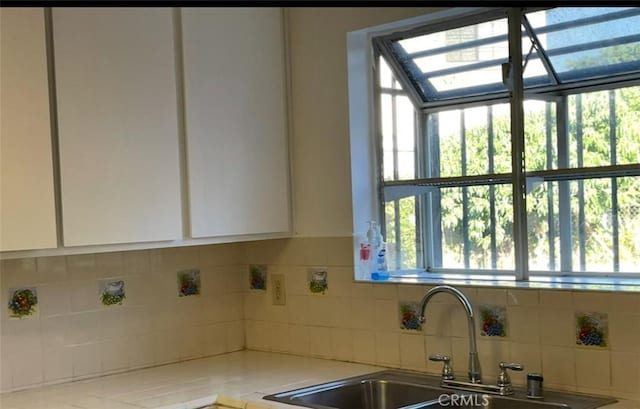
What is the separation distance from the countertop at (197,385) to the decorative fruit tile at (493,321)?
0.42m

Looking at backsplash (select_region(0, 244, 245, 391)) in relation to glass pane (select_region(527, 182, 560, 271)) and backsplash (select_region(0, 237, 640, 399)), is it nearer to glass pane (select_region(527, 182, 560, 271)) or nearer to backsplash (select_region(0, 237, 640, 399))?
backsplash (select_region(0, 237, 640, 399))

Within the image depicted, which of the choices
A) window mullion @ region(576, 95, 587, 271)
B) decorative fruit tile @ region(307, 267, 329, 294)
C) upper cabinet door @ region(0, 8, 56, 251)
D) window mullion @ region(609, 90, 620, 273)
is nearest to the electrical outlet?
decorative fruit tile @ region(307, 267, 329, 294)

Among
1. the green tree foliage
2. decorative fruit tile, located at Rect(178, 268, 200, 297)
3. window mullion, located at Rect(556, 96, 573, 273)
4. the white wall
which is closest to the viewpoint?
the green tree foliage

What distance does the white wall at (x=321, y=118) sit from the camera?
9.01 feet

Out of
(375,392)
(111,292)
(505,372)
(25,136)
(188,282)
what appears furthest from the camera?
(188,282)

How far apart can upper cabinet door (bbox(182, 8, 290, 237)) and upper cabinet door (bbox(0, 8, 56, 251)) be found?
494 mm

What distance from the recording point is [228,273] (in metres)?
3.03

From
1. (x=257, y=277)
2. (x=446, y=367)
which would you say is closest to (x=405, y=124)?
(x=257, y=277)

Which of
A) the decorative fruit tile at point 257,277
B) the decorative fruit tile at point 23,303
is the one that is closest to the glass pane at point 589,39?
the decorative fruit tile at point 257,277

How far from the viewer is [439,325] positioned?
8.04ft

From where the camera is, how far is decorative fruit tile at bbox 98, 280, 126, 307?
8.59ft

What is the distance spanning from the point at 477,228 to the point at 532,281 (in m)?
0.32

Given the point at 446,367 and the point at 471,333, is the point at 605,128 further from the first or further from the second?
the point at 446,367

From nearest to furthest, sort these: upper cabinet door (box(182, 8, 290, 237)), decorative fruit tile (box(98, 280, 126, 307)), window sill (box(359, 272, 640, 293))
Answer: window sill (box(359, 272, 640, 293))
upper cabinet door (box(182, 8, 290, 237))
decorative fruit tile (box(98, 280, 126, 307))
